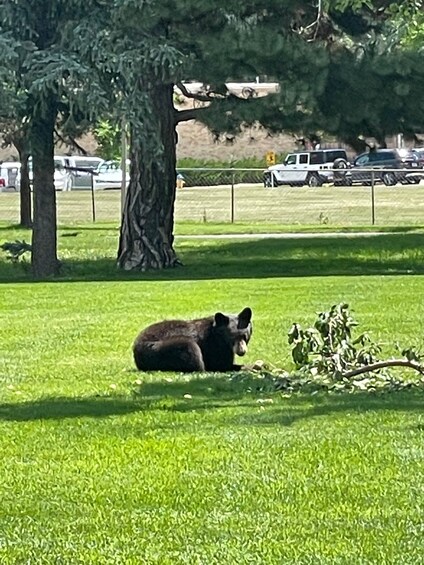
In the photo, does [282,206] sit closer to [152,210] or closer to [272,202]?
[272,202]

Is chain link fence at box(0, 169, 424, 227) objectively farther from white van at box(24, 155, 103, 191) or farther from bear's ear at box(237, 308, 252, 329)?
bear's ear at box(237, 308, 252, 329)

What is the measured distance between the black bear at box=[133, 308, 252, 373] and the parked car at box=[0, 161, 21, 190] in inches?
2247

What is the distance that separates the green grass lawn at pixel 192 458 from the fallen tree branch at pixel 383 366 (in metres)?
0.25

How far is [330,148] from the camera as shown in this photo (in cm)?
7500

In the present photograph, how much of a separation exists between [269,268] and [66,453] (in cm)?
2031

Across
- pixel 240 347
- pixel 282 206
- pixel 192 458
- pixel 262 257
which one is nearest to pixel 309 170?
pixel 282 206

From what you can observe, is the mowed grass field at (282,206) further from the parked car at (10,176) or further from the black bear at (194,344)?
the black bear at (194,344)

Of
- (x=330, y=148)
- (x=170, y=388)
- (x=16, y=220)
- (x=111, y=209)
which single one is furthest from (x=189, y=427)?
(x=330, y=148)

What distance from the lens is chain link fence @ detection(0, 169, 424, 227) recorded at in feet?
153

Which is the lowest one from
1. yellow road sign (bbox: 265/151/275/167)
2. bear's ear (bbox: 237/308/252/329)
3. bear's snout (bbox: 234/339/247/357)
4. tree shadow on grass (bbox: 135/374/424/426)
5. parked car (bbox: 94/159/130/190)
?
tree shadow on grass (bbox: 135/374/424/426)

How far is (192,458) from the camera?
872cm

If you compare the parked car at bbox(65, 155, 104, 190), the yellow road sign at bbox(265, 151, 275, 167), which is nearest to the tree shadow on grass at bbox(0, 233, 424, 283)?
the parked car at bbox(65, 155, 104, 190)

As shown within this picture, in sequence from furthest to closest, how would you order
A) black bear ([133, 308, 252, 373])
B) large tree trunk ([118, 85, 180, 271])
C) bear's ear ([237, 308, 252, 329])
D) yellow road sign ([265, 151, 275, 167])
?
yellow road sign ([265, 151, 275, 167]) < large tree trunk ([118, 85, 180, 271]) < bear's ear ([237, 308, 252, 329]) < black bear ([133, 308, 252, 373])

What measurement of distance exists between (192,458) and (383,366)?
11.3 ft
